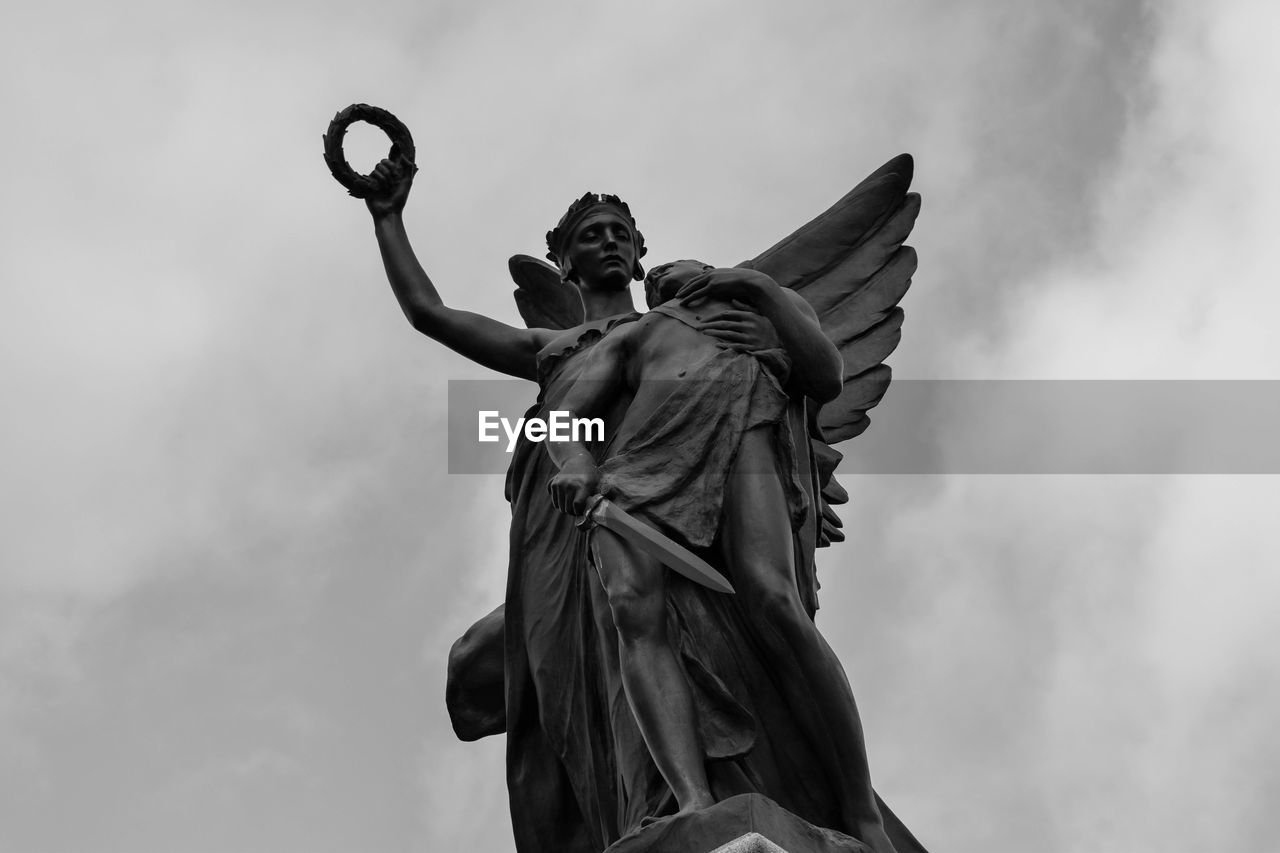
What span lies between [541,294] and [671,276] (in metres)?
1.91

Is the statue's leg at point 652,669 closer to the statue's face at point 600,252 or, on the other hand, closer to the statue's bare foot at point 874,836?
the statue's bare foot at point 874,836

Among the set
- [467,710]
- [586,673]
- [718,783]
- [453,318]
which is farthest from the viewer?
[453,318]

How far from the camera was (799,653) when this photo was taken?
32.2 feet

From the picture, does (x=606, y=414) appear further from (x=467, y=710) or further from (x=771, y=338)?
(x=467, y=710)

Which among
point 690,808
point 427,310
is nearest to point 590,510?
point 690,808

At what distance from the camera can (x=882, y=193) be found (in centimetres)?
1254

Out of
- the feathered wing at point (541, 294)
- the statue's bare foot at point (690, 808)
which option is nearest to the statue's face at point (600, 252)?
the feathered wing at point (541, 294)

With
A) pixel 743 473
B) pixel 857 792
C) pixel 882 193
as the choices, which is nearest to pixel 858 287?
pixel 882 193

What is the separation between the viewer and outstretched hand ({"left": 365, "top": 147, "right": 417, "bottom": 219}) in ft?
40.4

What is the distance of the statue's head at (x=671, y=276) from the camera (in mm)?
11031

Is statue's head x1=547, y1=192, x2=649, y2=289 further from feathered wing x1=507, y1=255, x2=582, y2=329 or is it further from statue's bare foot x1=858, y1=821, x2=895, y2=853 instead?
statue's bare foot x1=858, y1=821, x2=895, y2=853

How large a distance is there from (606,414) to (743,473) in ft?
2.80

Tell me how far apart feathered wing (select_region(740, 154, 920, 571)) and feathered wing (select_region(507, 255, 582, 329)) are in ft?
3.49

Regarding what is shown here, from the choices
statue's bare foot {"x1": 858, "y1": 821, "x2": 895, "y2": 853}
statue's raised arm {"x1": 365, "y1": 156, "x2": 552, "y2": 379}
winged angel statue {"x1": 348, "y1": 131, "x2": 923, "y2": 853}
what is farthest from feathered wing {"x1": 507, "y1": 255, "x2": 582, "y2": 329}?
statue's bare foot {"x1": 858, "y1": 821, "x2": 895, "y2": 853}
